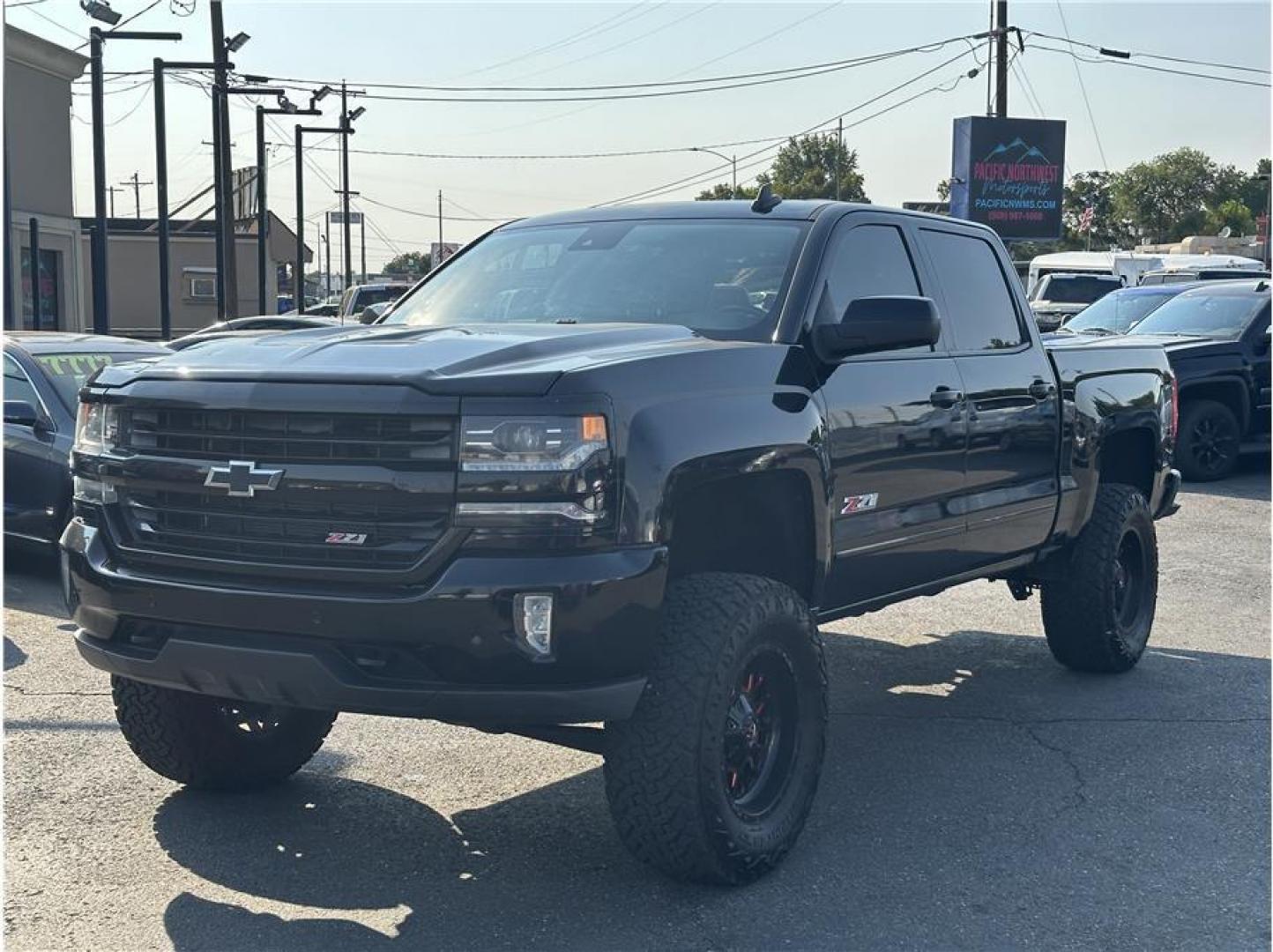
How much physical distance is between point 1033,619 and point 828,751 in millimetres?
3123

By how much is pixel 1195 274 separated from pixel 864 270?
1064 inches

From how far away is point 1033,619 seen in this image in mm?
8680

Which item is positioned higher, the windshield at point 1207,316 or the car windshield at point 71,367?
the windshield at point 1207,316

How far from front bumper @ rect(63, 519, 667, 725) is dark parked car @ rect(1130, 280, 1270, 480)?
40.7ft

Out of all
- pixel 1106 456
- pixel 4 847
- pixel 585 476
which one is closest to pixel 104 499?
pixel 4 847

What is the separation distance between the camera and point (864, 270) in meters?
5.54

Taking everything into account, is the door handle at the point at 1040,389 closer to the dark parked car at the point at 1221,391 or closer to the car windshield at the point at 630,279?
the car windshield at the point at 630,279

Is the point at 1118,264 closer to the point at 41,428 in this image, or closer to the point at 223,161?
the point at 223,161

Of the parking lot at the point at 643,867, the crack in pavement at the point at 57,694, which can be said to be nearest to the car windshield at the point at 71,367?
the parking lot at the point at 643,867

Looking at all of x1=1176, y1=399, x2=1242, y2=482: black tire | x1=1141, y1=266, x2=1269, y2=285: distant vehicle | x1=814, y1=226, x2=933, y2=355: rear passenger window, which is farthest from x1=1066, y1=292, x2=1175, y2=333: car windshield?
x1=814, y1=226, x2=933, y2=355: rear passenger window

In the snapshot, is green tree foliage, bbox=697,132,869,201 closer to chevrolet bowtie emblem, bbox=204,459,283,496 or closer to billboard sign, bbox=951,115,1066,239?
billboard sign, bbox=951,115,1066,239

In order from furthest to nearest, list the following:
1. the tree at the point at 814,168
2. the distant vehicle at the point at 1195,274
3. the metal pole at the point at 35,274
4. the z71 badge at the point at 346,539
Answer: the tree at the point at 814,168, the distant vehicle at the point at 1195,274, the metal pole at the point at 35,274, the z71 badge at the point at 346,539

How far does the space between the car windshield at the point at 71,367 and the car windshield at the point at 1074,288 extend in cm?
2179

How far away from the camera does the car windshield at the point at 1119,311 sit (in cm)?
1781
